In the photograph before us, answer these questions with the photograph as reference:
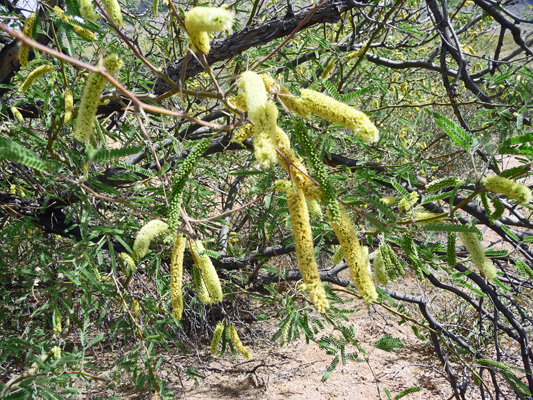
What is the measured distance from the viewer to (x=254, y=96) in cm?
71

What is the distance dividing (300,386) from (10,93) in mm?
3315

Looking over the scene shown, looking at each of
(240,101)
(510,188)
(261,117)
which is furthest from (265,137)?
(510,188)

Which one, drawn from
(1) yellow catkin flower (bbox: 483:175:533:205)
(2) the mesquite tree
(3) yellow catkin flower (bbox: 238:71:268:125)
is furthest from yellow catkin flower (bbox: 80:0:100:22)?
(1) yellow catkin flower (bbox: 483:175:533:205)

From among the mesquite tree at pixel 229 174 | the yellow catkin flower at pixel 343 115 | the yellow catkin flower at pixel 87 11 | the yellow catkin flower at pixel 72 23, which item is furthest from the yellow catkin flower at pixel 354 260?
the yellow catkin flower at pixel 72 23

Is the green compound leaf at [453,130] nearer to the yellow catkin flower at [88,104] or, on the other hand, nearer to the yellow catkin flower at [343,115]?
the yellow catkin flower at [343,115]

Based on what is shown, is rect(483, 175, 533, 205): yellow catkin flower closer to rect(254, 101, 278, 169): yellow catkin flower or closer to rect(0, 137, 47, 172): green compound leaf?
rect(254, 101, 278, 169): yellow catkin flower

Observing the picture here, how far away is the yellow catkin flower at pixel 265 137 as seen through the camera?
653mm

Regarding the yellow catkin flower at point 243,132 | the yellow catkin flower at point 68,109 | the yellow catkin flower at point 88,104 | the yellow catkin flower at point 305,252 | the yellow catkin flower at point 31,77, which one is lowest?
the yellow catkin flower at point 305,252

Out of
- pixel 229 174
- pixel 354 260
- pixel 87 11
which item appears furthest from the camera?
pixel 229 174

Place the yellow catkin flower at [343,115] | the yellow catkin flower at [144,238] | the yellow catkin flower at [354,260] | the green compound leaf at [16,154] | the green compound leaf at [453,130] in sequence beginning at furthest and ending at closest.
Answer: the yellow catkin flower at [144,238], the green compound leaf at [453,130], the yellow catkin flower at [354,260], the yellow catkin flower at [343,115], the green compound leaf at [16,154]

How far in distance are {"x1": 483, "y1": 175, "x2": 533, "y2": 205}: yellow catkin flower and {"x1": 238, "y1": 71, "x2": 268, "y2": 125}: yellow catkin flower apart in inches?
22.6

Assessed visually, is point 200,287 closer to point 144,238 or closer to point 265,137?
point 144,238

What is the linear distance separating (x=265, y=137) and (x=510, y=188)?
0.59 metres

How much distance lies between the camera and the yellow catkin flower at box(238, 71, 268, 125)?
698 mm
